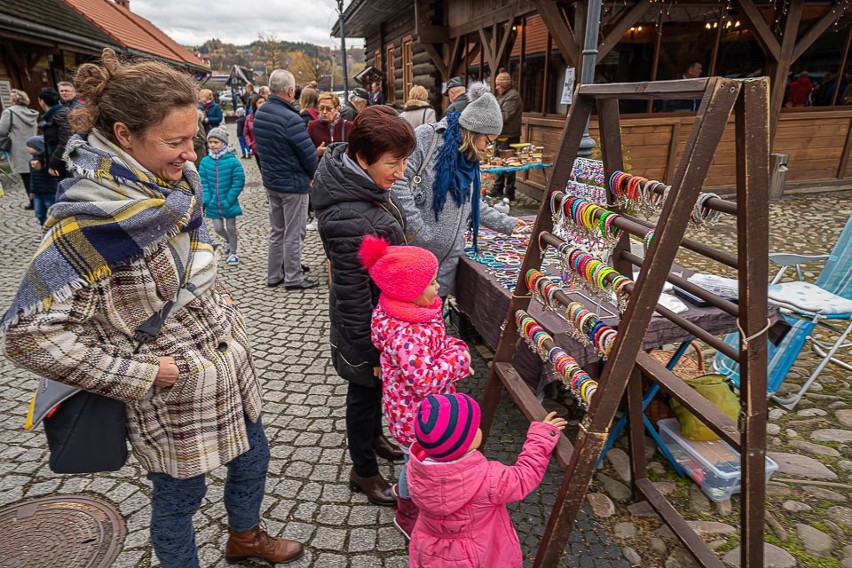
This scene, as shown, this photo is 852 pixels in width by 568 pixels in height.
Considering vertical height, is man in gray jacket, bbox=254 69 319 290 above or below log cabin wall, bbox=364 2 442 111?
below

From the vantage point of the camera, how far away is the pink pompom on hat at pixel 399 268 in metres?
1.85

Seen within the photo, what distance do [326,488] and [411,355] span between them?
1.19 m

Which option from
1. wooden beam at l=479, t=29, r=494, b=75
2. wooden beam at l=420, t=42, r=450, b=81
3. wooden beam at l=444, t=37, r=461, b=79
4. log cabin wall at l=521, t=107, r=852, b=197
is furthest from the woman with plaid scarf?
wooden beam at l=420, t=42, r=450, b=81

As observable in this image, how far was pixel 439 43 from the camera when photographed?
11180 mm

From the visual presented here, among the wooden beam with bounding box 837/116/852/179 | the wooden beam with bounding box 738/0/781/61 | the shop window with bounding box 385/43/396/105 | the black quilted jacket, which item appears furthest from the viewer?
the shop window with bounding box 385/43/396/105

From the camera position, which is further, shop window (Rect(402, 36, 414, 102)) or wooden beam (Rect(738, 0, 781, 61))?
shop window (Rect(402, 36, 414, 102))

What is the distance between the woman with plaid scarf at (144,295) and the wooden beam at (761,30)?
870 cm

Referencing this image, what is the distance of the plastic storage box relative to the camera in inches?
98.8

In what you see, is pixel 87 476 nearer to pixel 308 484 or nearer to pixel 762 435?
pixel 308 484

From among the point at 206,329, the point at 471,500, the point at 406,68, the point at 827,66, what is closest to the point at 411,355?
the point at 471,500

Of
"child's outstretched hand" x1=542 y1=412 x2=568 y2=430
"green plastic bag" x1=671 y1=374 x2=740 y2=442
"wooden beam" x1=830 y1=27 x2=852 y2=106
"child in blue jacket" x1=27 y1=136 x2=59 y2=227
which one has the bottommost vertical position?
"green plastic bag" x1=671 y1=374 x2=740 y2=442

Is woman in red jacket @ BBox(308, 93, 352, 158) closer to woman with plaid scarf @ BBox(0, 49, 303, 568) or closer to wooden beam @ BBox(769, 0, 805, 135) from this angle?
woman with plaid scarf @ BBox(0, 49, 303, 568)

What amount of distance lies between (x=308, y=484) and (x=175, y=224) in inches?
69.6

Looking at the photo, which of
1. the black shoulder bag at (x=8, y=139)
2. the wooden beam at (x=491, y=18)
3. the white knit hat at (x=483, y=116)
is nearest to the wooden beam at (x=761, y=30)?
the wooden beam at (x=491, y=18)
